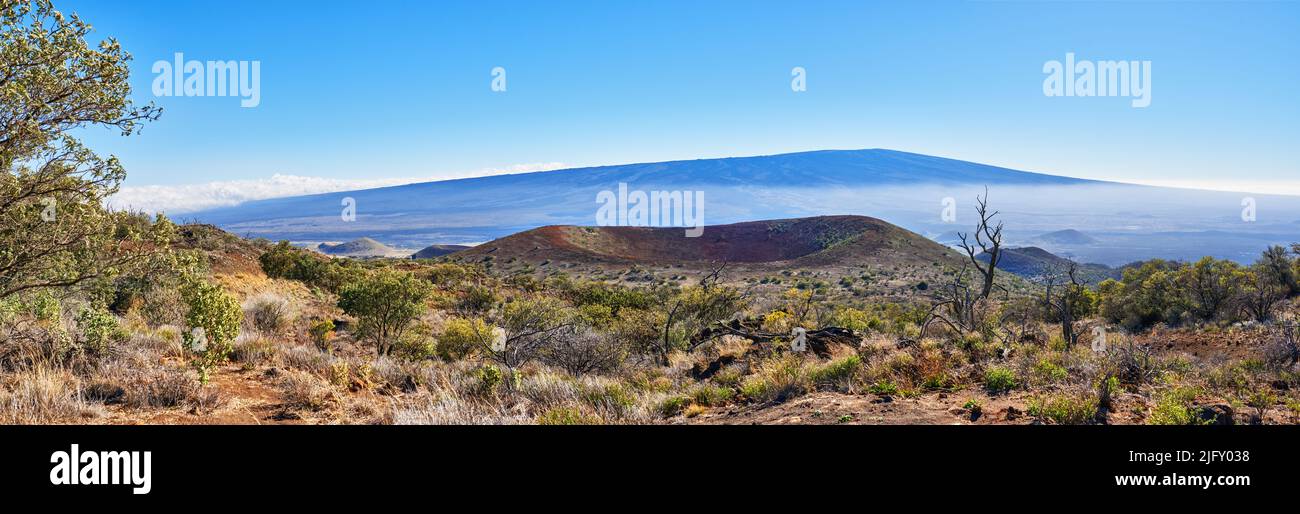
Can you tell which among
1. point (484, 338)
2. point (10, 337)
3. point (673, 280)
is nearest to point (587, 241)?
point (673, 280)

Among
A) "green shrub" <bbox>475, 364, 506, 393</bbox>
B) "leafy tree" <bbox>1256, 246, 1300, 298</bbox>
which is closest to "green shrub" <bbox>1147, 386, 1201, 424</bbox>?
"green shrub" <bbox>475, 364, 506, 393</bbox>

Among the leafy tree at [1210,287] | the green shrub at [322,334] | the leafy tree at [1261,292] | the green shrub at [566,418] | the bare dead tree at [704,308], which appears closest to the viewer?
the green shrub at [566,418]

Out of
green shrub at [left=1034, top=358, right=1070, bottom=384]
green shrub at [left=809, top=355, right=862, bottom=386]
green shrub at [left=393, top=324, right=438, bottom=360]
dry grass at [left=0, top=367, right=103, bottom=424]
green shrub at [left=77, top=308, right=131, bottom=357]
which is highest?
green shrub at [left=77, top=308, right=131, bottom=357]

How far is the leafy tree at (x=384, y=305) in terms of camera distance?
35.1 feet

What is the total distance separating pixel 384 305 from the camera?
10.8m

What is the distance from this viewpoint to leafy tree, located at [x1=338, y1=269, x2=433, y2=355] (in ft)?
35.1

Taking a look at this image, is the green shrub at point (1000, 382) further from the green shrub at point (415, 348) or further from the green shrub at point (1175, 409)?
the green shrub at point (415, 348)

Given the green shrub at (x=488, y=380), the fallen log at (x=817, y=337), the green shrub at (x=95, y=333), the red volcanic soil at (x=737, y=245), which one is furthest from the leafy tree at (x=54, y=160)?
the red volcanic soil at (x=737, y=245)

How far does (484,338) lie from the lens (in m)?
10.7

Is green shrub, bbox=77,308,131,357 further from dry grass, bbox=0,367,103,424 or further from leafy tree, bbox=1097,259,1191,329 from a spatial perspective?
leafy tree, bbox=1097,259,1191,329

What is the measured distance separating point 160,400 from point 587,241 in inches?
2370

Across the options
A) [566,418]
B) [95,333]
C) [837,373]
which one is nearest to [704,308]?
[837,373]
